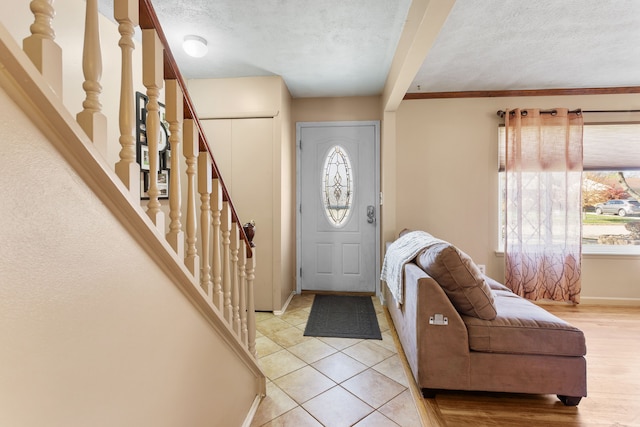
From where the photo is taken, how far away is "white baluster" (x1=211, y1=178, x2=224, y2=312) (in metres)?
1.21

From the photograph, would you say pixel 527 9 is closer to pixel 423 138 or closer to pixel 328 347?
pixel 423 138

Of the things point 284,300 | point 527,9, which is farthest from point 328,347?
point 527,9

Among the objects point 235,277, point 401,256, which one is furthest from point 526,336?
point 235,277

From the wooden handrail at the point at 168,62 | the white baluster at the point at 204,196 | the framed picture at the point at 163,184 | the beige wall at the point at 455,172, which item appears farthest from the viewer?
the beige wall at the point at 455,172

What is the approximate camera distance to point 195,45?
7.15 ft

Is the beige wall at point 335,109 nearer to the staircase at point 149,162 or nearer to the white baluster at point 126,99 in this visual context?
the staircase at point 149,162

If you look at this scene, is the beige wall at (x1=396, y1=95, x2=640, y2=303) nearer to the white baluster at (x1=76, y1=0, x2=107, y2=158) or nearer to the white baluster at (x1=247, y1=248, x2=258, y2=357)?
the white baluster at (x1=247, y1=248, x2=258, y2=357)

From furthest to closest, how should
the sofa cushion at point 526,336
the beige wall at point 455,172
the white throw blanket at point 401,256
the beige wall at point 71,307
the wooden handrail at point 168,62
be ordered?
the beige wall at point 455,172 < the white throw blanket at point 401,256 < the sofa cushion at point 526,336 < the wooden handrail at point 168,62 < the beige wall at point 71,307

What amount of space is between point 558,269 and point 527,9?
2.53 metres

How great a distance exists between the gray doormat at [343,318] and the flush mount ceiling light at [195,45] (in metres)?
2.49

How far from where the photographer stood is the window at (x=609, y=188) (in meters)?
3.01

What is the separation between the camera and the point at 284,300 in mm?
3074

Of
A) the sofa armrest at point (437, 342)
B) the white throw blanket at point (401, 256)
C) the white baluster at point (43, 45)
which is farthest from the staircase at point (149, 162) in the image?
the white throw blanket at point (401, 256)

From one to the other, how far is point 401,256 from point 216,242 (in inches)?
56.7
